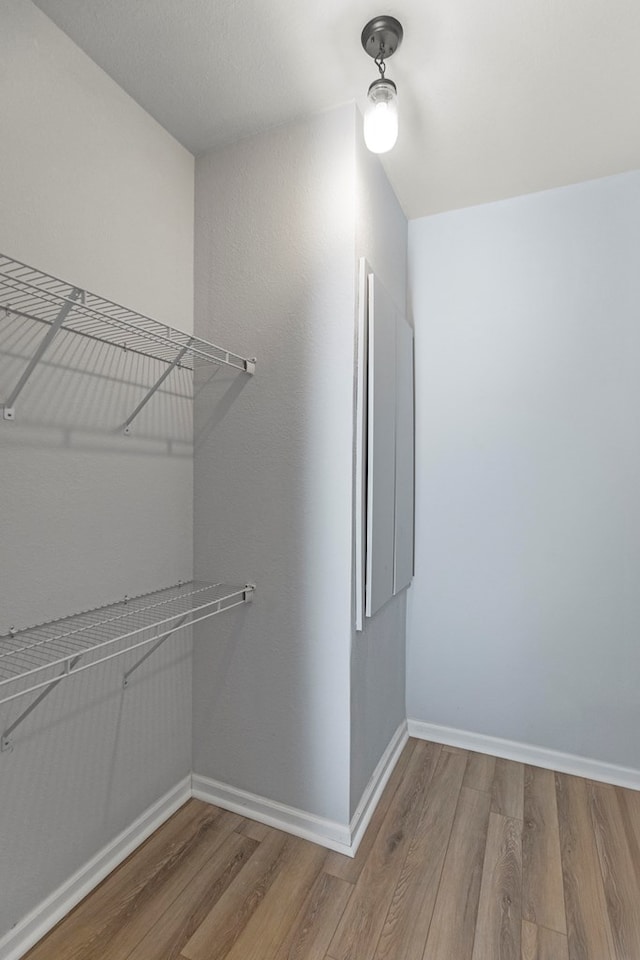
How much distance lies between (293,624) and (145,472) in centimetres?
71

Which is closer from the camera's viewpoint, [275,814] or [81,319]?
[81,319]

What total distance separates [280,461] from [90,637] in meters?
0.77

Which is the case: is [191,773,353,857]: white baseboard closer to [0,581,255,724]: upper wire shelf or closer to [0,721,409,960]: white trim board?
[0,721,409,960]: white trim board

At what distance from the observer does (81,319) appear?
4.30 ft

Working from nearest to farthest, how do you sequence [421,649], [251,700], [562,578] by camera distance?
[251,700]
[562,578]
[421,649]

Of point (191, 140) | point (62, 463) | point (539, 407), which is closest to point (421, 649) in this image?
point (539, 407)

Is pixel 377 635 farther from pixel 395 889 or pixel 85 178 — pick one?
pixel 85 178

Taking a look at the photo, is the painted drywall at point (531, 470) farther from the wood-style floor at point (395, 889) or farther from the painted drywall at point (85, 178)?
the painted drywall at point (85, 178)

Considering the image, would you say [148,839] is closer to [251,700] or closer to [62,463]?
[251,700]

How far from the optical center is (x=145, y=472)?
1.58 metres

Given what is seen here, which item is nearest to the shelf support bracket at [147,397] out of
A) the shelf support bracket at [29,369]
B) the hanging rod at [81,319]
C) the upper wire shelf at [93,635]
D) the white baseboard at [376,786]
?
the hanging rod at [81,319]

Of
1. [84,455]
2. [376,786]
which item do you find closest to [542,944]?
[376,786]

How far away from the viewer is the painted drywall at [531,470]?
1904mm

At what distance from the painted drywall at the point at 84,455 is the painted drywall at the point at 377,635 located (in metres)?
0.64
